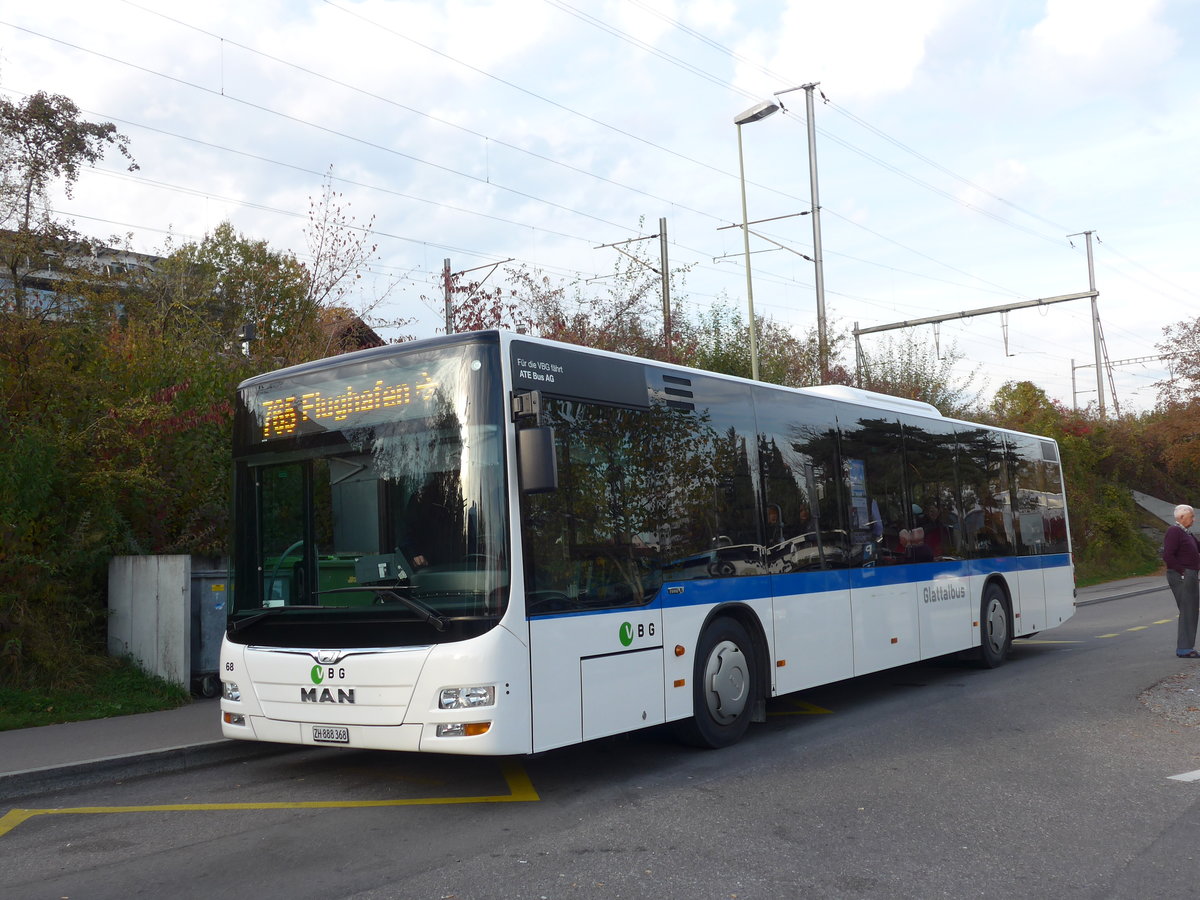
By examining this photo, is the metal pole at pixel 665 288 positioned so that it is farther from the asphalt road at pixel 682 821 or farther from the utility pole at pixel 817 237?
the asphalt road at pixel 682 821

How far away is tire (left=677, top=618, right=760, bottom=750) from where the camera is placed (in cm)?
828

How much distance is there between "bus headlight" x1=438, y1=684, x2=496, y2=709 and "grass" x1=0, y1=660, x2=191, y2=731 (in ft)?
17.2

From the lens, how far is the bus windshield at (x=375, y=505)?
22.1 ft

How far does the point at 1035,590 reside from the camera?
14844 mm

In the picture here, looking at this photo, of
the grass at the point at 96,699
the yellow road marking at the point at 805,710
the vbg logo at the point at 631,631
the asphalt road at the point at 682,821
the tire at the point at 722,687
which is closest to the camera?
the asphalt road at the point at 682,821

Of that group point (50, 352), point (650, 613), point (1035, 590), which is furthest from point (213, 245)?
point (650, 613)

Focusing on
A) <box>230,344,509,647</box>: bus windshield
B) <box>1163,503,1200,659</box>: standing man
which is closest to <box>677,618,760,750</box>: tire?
<box>230,344,509,647</box>: bus windshield

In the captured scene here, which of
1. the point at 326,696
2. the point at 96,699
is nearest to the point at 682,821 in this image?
the point at 326,696

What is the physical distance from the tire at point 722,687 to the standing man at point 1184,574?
23.2ft

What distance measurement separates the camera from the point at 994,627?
1359 centimetres

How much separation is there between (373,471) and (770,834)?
11.1ft

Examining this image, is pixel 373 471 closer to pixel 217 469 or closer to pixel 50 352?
pixel 217 469

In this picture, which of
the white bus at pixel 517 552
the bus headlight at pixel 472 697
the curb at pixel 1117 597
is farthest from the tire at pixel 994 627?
the curb at pixel 1117 597

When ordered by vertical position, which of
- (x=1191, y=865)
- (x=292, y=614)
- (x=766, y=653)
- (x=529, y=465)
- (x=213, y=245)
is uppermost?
(x=213, y=245)
